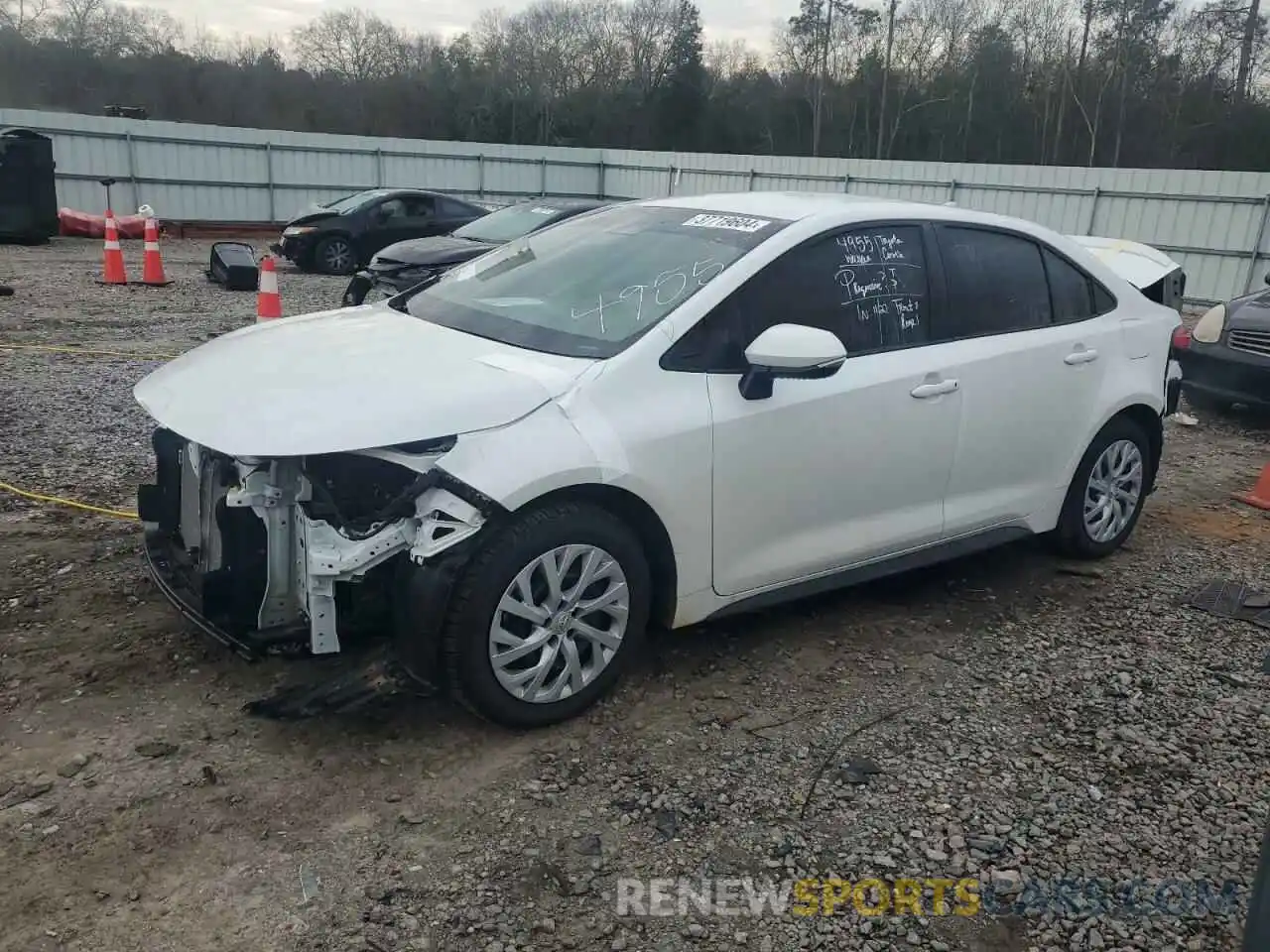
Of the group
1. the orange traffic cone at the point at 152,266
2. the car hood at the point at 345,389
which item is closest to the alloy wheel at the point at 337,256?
the orange traffic cone at the point at 152,266

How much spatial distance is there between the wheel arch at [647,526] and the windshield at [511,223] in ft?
28.8

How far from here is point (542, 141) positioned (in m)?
46.8

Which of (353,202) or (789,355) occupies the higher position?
(789,355)

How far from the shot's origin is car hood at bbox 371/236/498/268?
35.6 ft

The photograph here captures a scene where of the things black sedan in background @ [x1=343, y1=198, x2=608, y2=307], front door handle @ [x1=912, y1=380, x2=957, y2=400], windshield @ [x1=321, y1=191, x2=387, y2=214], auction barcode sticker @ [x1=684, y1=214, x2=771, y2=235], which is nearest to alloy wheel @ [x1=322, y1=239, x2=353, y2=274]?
windshield @ [x1=321, y1=191, x2=387, y2=214]

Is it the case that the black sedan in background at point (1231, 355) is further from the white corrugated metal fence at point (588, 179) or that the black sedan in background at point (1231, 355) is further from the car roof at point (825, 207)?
the white corrugated metal fence at point (588, 179)

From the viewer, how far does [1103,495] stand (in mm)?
5109

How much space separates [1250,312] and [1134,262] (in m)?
1.58

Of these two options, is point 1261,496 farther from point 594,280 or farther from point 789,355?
point 594,280

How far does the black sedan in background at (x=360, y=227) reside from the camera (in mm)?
16344

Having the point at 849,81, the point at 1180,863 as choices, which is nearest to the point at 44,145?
the point at 1180,863

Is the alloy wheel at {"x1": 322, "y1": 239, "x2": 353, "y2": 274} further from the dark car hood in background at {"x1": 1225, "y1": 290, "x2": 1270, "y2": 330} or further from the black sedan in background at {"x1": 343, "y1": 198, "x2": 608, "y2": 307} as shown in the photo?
the dark car hood in background at {"x1": 1225, "y1": 290, "x2": 1270, "y2": 330}

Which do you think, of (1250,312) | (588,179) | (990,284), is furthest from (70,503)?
(588,179)

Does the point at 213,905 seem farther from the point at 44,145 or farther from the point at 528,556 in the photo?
the point at 44,145
